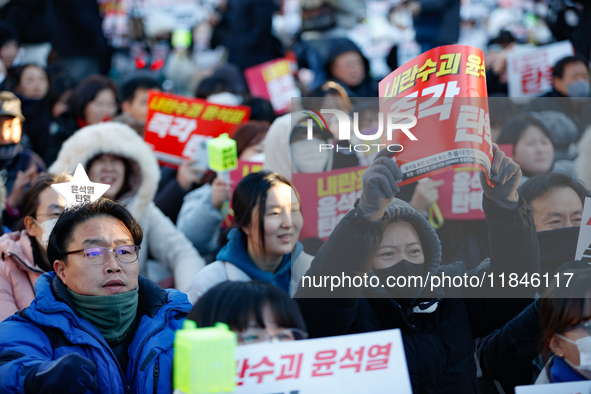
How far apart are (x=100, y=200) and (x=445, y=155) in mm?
1304

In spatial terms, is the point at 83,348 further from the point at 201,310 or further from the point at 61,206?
the point at 61,206

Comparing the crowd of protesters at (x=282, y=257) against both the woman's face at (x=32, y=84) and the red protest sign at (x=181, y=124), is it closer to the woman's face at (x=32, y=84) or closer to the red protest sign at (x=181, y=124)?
the red protest sign at (x=181, y=124)

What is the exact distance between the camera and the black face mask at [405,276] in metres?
2.28

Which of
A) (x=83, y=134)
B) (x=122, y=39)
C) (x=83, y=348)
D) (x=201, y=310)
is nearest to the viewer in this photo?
(x=201, y=310)

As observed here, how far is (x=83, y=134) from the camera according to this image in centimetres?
381

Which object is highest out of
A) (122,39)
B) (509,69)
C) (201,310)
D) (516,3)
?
(516,3)

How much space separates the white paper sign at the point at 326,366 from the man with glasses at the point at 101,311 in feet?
1.61

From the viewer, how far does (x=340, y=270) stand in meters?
2.22

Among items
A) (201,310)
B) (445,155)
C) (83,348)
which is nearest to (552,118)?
(445,155)

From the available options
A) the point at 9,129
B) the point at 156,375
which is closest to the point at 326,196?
the point at 156,375

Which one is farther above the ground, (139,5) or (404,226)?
(139,5)

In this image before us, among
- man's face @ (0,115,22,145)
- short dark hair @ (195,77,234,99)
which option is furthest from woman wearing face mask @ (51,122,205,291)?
short dark hair @ (195,77,234,99)

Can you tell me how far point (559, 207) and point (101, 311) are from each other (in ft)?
5.70

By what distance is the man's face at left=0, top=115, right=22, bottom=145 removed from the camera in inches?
157
